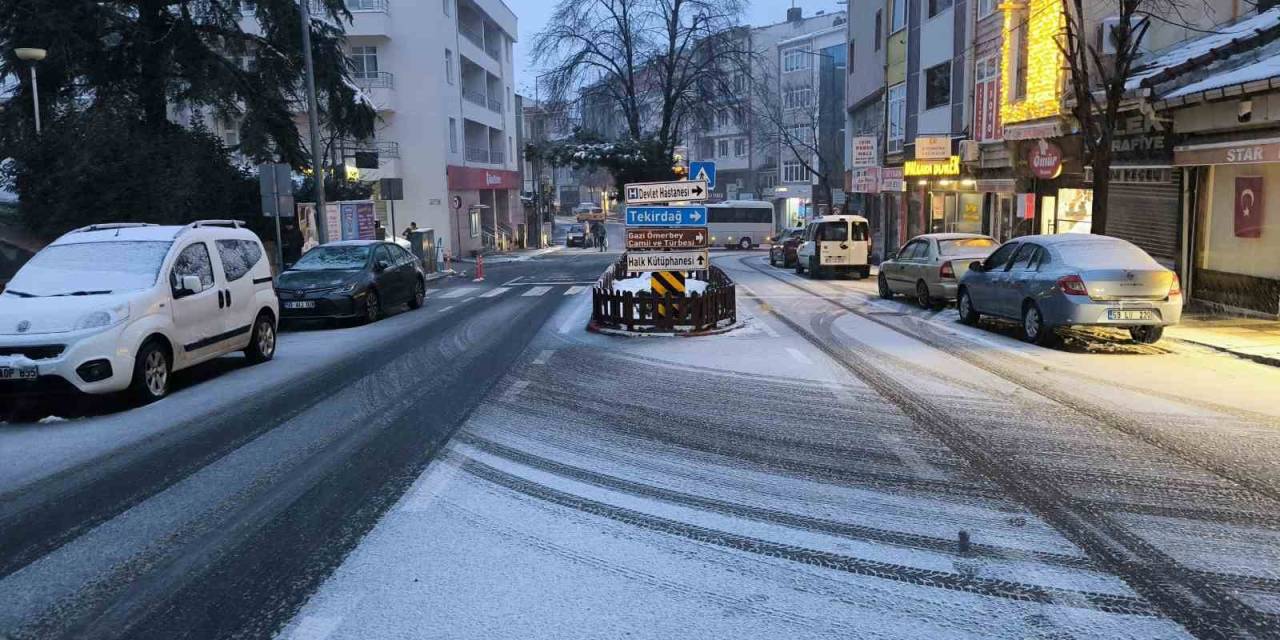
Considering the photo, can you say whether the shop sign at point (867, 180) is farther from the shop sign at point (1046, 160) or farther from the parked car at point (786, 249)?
the shop sign at point (1046, 160)

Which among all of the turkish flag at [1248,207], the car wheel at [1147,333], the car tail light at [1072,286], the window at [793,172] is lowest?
the car wheel at [1147,333]

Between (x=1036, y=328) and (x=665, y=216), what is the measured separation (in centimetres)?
595

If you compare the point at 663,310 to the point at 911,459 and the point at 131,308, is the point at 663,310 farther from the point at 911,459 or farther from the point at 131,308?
the point at 911,459

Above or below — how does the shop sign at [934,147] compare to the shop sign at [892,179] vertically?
above

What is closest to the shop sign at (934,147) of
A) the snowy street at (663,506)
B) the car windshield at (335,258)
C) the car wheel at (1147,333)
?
the car wheel at (1147,333)

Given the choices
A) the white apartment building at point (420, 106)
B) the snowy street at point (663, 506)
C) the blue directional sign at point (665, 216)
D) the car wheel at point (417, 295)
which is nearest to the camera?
the snowy street at point (663, 506)

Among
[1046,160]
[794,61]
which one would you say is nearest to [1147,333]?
[1046,160]

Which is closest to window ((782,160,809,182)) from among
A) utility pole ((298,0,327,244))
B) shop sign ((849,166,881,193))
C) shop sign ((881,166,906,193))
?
shop sign ((849,166,881,193))

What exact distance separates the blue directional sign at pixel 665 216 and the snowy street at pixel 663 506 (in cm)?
467

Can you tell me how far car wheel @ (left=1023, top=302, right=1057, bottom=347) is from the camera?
1266cm

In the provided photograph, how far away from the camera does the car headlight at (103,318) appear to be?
29.9 ft

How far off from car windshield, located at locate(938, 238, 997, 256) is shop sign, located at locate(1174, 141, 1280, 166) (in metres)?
3.65

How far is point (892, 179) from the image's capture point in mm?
33750

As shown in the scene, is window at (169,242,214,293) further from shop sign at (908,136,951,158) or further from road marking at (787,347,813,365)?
shop sign at (908,136,951,158)
